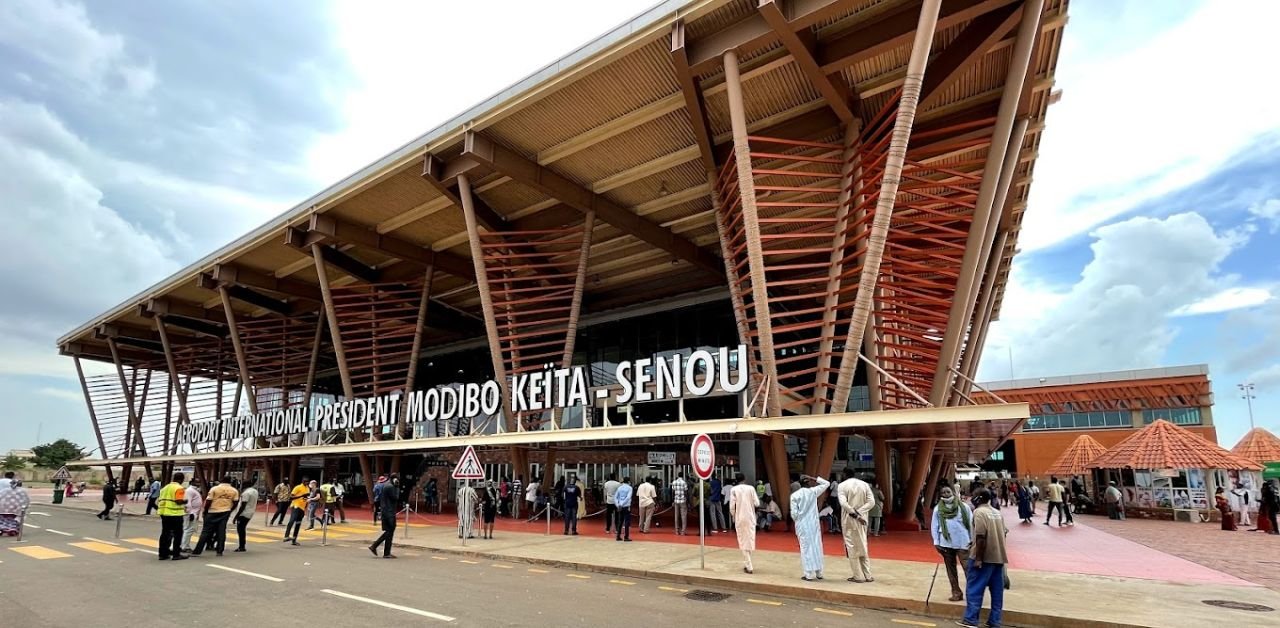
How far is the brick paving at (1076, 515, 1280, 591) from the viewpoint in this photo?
484 inches

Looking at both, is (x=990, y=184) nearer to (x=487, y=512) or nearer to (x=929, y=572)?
(x=929, y=572)

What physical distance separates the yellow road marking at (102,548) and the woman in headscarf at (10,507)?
4.63 feet

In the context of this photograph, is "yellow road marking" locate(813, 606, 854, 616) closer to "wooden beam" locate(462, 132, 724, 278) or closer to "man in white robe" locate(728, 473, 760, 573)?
"man in white robe" locate(728, 473, 760, 573)

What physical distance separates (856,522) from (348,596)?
7311mm

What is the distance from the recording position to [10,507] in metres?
15.6

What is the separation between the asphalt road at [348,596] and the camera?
7.78 metres

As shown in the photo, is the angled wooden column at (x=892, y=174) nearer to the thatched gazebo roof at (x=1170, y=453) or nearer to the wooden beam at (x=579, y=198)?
the wooden beam at (x=579, y=198)

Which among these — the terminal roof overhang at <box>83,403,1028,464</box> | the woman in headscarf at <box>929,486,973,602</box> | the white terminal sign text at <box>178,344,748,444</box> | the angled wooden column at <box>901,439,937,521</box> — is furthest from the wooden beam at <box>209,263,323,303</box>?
the woman in headscarf at <box>929,486,973,602</box>

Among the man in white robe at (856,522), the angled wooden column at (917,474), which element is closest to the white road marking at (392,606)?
the man in white robe at (856,522)

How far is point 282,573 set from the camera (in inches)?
446

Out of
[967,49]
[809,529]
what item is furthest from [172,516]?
[967,49]

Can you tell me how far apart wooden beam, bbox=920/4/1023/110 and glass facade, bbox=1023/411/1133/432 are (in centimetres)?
3931

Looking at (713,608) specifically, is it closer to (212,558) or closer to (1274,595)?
(1274,595)

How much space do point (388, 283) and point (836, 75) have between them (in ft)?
77.2
